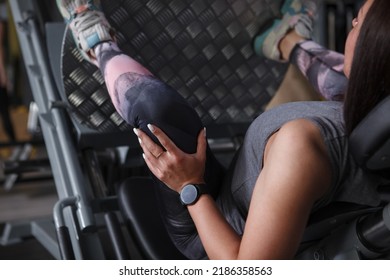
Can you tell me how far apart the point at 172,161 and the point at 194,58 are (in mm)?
366

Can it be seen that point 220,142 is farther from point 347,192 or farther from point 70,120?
point 347,192

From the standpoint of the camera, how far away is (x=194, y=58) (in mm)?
1017

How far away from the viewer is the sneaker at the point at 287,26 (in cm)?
101

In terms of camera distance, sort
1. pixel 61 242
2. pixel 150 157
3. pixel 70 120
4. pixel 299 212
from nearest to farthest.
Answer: pixel 299 212, pixel 150 157, pixel 61 242, pixel 70 120

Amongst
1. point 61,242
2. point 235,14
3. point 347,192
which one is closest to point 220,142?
point 235,14

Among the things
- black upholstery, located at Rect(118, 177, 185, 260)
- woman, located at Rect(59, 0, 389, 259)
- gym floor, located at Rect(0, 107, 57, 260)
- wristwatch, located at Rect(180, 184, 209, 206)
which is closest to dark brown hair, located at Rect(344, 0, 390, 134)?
woman, located at Rect(59, 0, 389, 259)

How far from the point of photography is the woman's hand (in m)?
0.70

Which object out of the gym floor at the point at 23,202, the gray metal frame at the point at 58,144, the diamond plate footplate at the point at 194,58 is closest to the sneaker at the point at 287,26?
the diamond plate footplate at the point at 194,58

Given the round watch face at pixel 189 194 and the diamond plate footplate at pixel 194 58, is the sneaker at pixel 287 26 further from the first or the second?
the round watch face at pixel 189 194

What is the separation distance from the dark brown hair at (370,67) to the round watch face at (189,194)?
0.66 ft

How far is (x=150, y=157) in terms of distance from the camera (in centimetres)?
72

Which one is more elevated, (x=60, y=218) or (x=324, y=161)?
(x=324, y=161)

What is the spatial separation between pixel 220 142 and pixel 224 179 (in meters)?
0.34

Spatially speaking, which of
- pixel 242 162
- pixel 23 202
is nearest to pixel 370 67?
pixel 242 162
